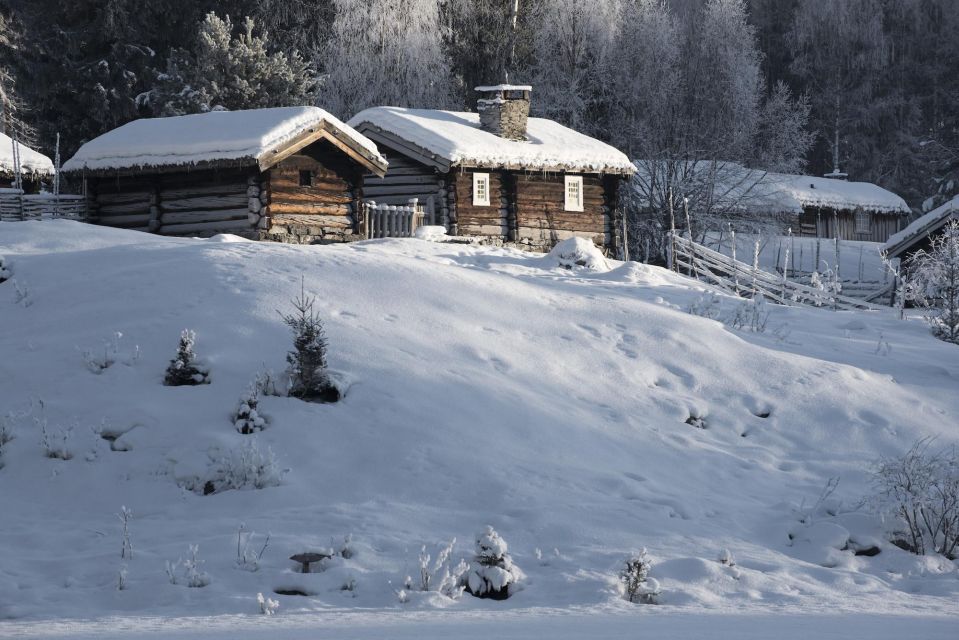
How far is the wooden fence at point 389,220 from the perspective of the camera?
25016 mm

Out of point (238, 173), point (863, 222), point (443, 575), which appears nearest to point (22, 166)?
point (238, 173)

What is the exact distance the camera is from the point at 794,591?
23.9 feet

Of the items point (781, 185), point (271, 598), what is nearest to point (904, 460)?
point (271, 598)

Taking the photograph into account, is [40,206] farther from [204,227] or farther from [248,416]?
[248,416]

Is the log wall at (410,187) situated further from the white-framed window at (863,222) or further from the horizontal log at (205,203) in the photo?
the white-framed window at (863,222)

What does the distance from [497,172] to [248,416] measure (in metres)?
20.7

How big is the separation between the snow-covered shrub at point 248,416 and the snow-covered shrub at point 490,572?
10.4ft

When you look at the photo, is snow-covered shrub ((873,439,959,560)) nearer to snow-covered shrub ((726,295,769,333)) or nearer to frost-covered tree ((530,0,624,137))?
snow-covered shrub ((726,295,769,333))

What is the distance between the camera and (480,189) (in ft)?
95.5

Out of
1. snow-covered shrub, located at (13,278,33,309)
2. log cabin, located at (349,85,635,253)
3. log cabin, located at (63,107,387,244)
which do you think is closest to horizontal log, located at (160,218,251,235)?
log cabin, located at (63,107,387,244)

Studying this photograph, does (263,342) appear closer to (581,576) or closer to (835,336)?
(581,576)

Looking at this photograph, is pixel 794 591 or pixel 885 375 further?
pixel 885 375

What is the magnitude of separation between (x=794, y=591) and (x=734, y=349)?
6.60 m

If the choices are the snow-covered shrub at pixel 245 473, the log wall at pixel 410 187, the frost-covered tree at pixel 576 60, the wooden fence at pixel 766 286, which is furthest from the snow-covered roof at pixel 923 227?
the snow-covered shrub at pixel 245 473
